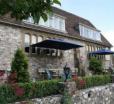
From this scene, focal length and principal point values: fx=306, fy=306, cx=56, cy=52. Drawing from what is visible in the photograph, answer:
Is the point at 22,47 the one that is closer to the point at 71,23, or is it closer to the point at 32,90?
the point at 32,90

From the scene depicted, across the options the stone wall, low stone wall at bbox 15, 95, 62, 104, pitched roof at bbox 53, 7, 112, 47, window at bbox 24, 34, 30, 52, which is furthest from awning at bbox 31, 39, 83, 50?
low stone wall at bbox 15, 95, 62, 104

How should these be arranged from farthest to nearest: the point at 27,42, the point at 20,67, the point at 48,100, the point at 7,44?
the point at 27,42 → the point at 7,44 → the point at 20,67 → the point at 48,100

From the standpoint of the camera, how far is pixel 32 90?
13.9 meters

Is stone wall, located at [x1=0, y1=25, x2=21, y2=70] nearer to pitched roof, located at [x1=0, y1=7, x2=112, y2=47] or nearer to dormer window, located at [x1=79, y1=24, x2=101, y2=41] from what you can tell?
pitched roof, located at [x1=0, y1=7, x2=112, y2=47]

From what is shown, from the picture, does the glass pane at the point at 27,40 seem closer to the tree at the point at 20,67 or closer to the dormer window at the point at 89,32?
the tree at the point at 20,67

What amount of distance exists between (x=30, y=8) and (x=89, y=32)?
97.5ft

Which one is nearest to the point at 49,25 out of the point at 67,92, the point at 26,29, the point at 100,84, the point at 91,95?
the point at 26,29

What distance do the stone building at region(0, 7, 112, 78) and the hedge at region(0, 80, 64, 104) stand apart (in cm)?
331

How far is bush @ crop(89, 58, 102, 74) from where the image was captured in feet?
100

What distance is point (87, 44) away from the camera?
33812 millimetres

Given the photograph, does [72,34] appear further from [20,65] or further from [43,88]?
[43,88]

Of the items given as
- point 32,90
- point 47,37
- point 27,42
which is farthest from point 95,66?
point 32,90

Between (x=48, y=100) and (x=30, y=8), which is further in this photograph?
(x=48, y=100)

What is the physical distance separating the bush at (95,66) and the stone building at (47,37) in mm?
711
